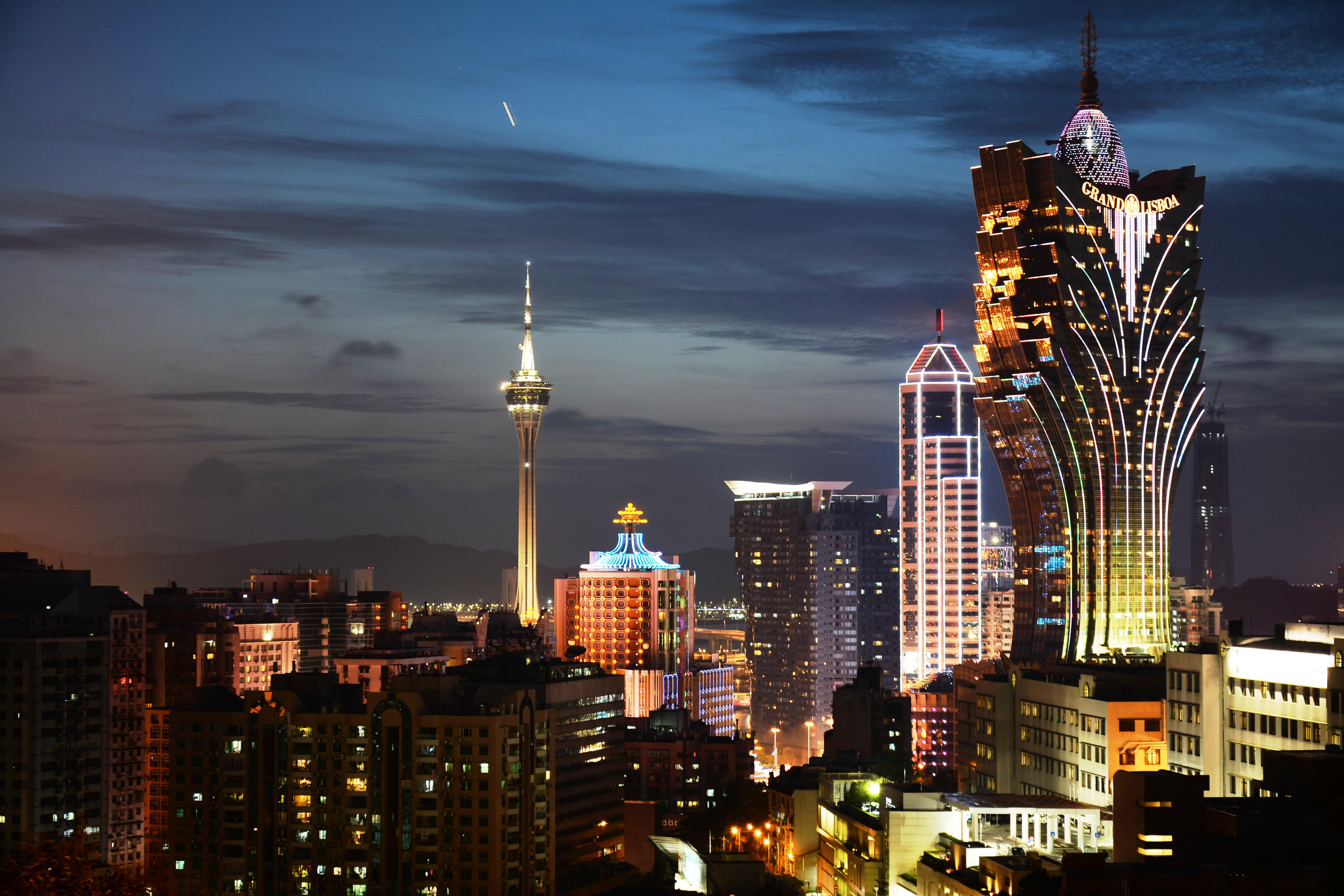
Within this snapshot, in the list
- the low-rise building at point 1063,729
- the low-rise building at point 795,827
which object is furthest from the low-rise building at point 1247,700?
the low-rise building at point 795,827

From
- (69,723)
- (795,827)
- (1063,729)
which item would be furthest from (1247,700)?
(69,723)

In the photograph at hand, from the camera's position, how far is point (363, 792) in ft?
439

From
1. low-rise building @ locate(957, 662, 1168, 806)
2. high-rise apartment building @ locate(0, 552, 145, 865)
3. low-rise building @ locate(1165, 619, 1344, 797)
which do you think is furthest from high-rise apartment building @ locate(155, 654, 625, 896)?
low-rise building @ locate(1165, 619, 1344, 797)

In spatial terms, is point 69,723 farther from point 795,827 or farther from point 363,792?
point 795,827

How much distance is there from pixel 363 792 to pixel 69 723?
33406mm

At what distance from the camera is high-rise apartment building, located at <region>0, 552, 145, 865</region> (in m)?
148

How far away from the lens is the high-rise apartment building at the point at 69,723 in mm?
147750

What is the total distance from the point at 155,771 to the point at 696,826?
5312 centimetres

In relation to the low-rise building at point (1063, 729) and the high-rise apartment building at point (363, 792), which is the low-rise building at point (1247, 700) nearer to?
the low-rise building at point (1063, 729)

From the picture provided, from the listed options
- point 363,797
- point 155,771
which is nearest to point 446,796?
point 363,797

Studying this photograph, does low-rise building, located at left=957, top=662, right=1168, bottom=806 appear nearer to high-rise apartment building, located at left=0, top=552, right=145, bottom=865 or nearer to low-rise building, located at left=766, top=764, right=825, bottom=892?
low-rise building, located at left=766, top=764, right=825, bottom=892

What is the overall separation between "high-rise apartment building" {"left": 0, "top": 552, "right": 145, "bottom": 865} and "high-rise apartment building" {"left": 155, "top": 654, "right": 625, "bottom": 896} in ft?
34.4

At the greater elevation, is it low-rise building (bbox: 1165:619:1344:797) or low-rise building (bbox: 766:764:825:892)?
low-rise building (bbox: 1165:619:1344:797)

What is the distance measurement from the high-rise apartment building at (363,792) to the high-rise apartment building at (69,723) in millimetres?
10483
